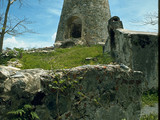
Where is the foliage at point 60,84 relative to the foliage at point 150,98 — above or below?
above

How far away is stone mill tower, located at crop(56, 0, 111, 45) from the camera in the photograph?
14570 millimetres

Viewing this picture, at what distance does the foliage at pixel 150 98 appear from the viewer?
5.00 meters

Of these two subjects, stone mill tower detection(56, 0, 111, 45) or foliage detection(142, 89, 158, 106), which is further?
stone mill tower detection(56, 0, 111, 45)

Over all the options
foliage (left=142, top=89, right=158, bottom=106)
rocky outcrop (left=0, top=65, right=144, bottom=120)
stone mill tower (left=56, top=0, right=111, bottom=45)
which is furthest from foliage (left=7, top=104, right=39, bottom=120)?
stone mill tower (left=56, top=0, right=111, bottom=45)

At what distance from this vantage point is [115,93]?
3068mm

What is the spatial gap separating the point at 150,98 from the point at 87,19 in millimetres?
10712

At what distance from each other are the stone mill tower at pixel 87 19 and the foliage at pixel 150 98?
9038mm

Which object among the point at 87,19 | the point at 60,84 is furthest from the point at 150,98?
the point at 87,19

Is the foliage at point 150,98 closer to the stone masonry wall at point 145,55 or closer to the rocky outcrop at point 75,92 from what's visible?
the stone masonry wall at point 145,55

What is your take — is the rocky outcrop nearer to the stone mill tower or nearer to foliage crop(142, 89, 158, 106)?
foliage crop(142, 89, 158, 106)

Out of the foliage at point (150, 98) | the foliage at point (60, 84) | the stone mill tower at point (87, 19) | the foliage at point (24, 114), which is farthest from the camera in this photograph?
the stone mill tower at point (87, 19)

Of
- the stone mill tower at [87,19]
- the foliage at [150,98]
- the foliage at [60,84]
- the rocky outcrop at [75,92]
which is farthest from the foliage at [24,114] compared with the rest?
the stone mill tower at [87,19]

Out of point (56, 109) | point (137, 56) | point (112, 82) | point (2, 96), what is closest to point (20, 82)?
point (2, 96)

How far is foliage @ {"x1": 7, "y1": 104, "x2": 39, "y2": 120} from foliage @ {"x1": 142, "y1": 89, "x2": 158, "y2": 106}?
369 centimetres
